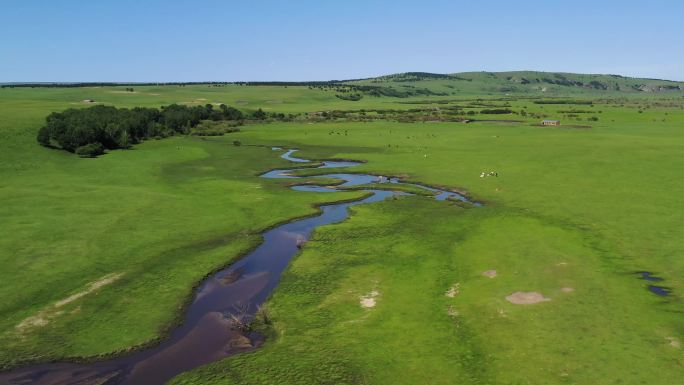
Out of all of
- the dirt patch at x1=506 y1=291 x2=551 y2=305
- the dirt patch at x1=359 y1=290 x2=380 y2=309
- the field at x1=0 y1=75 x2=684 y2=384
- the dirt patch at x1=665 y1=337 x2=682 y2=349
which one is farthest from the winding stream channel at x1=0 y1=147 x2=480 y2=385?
the dirt patch at x1=665 y1=337 x2=682 y2=349

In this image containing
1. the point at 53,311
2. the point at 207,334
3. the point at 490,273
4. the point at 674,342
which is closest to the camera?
the point at 674,342

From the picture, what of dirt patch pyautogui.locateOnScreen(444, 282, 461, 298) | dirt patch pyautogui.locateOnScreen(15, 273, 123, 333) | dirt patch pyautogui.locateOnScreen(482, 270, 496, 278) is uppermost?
dirt patch pyautogui.locateOnScreen(482, 270, 496, 278)

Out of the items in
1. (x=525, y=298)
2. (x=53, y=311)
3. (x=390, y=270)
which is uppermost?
(x=525, y=298)

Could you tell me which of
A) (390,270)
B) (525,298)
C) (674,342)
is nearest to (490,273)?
(525,298)

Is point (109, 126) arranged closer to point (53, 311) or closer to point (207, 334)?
point (53, 311)

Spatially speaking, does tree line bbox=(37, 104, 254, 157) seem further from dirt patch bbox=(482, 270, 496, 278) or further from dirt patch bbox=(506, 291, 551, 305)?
dirt patch bbox=(506, 291, 551, 305)

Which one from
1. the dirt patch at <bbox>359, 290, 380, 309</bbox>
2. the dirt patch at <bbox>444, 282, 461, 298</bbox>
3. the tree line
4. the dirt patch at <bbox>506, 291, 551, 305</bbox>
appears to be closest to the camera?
the dirt patch at <bbox>506, 291, 551, 305</bbox>

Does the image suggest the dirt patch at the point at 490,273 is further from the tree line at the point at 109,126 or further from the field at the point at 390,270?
the tree line at the point at 109,126
